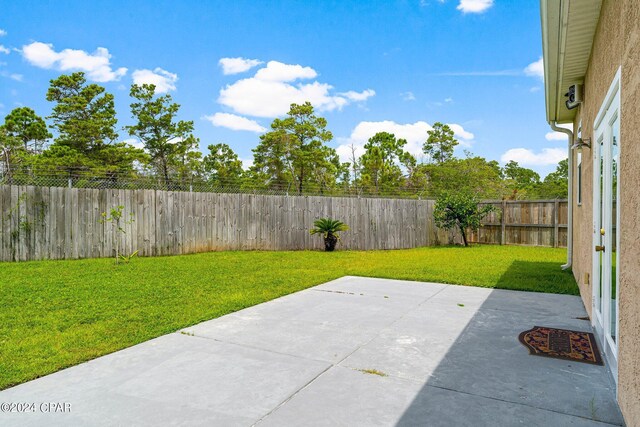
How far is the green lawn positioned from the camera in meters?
3.08

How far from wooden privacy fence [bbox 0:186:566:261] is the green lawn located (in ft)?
2.38

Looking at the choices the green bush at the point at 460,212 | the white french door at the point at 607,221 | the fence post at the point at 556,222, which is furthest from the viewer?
the green bush at the point at 460,212

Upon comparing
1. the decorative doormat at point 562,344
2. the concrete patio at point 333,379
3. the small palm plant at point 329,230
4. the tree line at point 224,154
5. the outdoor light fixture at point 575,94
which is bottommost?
the decorative doormat at point 562,344

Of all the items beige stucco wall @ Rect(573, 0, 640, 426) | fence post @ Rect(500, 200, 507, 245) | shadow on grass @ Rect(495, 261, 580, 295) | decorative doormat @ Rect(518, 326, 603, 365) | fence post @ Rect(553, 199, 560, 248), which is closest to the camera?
beige stucco wall @ Rect(573, 0, 640, 426)

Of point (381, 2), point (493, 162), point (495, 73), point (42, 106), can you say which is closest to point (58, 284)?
point (381, 2)

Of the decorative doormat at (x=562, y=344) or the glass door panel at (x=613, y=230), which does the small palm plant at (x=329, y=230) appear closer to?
the decorative doormat at (x=562, y=344)

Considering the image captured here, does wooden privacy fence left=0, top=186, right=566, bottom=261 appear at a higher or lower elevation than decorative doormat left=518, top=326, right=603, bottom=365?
higher

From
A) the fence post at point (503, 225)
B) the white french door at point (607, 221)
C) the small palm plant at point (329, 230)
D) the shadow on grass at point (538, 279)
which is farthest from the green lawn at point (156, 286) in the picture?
the fence post at point (503, 225)

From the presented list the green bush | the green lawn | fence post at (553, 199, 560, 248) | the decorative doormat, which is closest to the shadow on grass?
the green lawn

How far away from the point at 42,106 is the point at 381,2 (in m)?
17.6

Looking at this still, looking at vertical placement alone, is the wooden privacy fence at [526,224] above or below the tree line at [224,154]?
below

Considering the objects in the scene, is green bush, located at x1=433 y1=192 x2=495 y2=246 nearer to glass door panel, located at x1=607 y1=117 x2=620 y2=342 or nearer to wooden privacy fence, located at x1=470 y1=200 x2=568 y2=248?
wooden privacy fence, located at x1=470 y1=200 x2=568 y2=248

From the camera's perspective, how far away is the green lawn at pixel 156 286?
3.08 m

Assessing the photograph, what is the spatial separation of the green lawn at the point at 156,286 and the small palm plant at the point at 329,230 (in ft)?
3.73
